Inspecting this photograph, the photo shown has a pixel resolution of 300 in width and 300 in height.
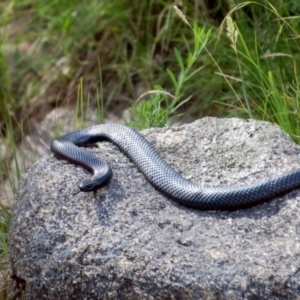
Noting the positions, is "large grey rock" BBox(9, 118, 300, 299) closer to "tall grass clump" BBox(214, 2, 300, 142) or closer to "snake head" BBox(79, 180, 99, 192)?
"snake head" BBox(79, 180, 99, 192)

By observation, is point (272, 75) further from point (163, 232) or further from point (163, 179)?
point (163, 232)

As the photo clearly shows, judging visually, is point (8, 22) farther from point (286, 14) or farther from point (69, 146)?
point (69, 146)

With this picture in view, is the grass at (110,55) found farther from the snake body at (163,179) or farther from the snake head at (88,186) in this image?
the snake head at (88,186)

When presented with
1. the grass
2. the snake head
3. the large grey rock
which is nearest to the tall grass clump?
the grass

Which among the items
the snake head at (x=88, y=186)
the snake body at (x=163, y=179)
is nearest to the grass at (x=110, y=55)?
the snake body at (x=163, y=179)

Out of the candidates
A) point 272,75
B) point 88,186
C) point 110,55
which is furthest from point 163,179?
point 110,55
